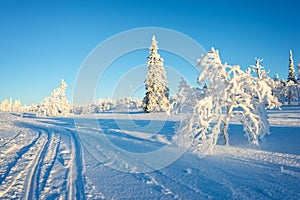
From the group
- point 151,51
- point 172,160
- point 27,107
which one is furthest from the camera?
point 27,107

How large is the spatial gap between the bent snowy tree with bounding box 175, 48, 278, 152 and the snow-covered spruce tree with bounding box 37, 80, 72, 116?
6420 centimetres

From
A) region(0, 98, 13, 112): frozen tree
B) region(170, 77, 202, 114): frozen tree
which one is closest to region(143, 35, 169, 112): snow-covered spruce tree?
region(170, 77, 202, 114): frozen tree

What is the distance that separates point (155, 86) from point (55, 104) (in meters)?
38.3

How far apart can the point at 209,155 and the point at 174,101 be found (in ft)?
15.3

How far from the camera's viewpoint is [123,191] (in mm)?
8305

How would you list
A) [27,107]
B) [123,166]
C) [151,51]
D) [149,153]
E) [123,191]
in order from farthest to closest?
[27,107], [151,51], [149,153], [123,166], [123,191]

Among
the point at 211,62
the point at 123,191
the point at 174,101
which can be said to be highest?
the point at 211,62

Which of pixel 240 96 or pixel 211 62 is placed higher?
pixel 211 62

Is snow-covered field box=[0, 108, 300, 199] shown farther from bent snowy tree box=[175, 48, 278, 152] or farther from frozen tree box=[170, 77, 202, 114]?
frozen tree box=[170, 77, 202, 114]

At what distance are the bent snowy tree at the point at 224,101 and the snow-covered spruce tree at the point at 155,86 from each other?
32075 mm

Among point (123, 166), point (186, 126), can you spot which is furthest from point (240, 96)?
point (123, 166)

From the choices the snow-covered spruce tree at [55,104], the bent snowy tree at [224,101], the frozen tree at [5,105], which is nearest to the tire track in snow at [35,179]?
the bent snowy tree at [224,101]

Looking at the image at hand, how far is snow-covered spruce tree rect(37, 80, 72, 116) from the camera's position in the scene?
7225 cm

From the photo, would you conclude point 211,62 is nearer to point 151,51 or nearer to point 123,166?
point 123,166
